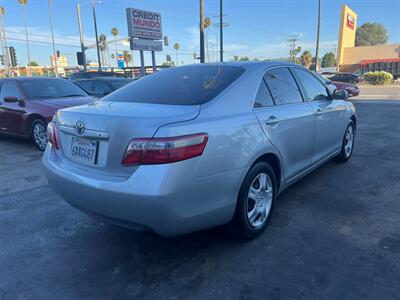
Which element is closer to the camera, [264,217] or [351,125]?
[264,217]

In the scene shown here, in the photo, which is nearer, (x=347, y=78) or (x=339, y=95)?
(x=339, y=95)

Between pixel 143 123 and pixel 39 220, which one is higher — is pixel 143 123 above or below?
above

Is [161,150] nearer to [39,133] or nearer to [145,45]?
[39,133]

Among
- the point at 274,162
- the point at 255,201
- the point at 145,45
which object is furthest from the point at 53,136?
the point at 145,45

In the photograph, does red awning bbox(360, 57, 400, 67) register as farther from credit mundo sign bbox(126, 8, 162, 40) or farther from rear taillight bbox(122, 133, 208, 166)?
rear taillight bbox(122, 133, 208, 166)

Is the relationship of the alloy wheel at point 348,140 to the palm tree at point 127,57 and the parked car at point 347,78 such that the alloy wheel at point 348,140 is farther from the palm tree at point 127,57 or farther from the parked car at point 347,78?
the palm tree at point 127,57

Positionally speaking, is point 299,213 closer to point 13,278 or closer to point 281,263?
point 281,263

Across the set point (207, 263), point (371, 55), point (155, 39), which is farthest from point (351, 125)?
point (371, 55)

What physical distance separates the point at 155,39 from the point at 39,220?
49.5 ft

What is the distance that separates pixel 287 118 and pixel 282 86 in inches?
16.3

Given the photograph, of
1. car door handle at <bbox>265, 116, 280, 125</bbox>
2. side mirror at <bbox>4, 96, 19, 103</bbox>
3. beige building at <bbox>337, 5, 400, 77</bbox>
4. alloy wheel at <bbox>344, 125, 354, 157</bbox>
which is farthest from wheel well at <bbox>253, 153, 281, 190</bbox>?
beige building at <bbox>337, 5, 400, 77</bbox>

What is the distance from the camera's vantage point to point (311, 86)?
4102mm

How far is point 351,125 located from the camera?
17.6 ft

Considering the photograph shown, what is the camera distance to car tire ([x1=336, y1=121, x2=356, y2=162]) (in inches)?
201
